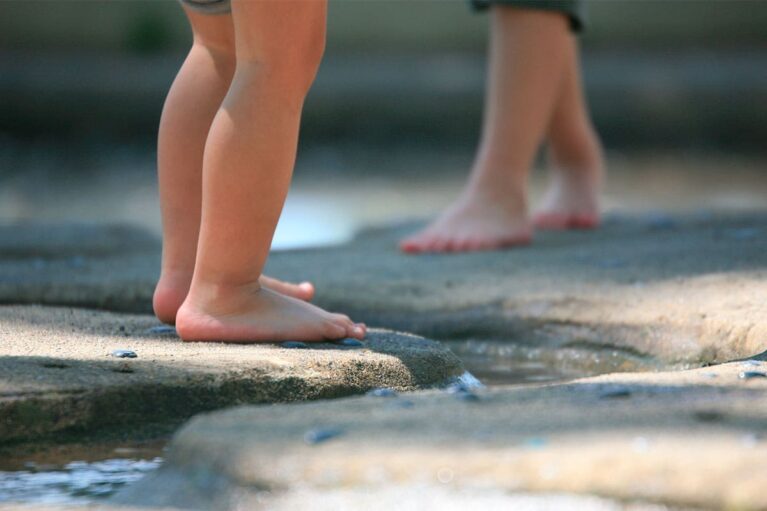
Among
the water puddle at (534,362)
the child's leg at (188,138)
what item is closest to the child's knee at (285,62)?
the child's leg at (188,138)

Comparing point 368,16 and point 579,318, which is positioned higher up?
point 368,16

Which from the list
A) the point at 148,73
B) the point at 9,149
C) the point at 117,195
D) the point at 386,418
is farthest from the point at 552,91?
the point at 148,73

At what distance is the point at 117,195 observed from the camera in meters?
4.01

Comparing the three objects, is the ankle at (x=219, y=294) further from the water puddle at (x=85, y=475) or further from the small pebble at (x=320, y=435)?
the small pebble at (x=320, y=435)

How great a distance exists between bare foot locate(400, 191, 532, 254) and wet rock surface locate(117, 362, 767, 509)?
1182 mm

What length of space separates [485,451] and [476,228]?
1404 mm

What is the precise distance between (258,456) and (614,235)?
5.17 feet

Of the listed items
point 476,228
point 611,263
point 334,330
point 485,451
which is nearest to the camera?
point 485,451

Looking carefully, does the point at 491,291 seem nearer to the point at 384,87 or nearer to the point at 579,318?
the point at 579,318

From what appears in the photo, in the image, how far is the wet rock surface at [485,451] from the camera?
35.6 inches

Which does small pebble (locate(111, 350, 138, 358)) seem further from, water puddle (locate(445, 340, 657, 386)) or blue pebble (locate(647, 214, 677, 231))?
blue pebble (locate(647, 214, 677, 231))

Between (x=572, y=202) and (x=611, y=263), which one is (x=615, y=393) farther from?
(x=572, y=202)

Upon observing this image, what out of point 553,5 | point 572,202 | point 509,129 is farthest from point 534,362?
point 572,202

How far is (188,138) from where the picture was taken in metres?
1.48
